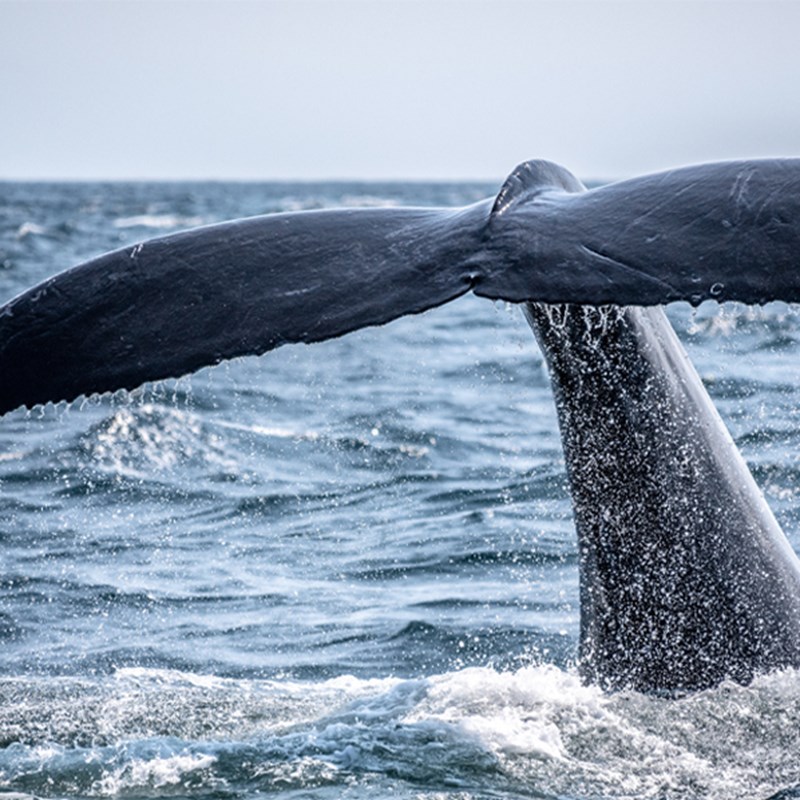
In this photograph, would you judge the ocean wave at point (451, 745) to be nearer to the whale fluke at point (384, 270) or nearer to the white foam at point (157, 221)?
the whale fluke at point (384, 270)

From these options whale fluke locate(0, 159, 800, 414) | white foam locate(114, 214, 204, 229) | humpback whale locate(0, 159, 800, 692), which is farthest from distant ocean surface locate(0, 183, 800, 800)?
white foam locate(114, 214, 204, 229)

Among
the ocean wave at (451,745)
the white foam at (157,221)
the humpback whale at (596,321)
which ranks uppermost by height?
the white foam at (157,221)

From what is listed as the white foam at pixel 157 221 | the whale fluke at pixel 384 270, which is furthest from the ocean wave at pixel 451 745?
the white foam at pixel 157 221

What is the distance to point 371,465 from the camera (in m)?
9.48

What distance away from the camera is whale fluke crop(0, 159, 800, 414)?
3182mm

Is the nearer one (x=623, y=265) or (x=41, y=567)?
(x=623, y=265)

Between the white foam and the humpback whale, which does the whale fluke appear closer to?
the humpback whale

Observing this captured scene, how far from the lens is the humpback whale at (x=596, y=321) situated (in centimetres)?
323

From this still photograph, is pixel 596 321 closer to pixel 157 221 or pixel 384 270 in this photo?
pixel 384 270

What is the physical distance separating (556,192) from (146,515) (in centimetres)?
494

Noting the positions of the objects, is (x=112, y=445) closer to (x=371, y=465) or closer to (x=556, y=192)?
(x=371, y=465)

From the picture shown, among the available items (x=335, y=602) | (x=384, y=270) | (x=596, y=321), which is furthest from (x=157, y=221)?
(x=384, y=270)

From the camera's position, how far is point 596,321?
4.04 metres

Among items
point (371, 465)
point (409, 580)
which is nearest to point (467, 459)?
point (371, 465)
